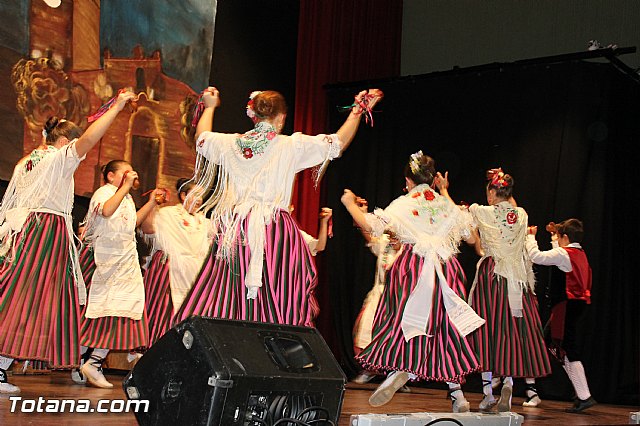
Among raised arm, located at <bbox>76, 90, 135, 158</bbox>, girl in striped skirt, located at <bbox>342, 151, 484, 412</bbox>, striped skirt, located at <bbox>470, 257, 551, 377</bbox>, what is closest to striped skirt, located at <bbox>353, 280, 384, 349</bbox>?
striped skirt, located at <bbox>470, 257, 551, 377</bbox>

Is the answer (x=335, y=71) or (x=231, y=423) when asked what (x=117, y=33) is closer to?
(x=335, y=71)

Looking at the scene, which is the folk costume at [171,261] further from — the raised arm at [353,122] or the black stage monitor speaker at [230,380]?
the black stage monitor speaker at [230,380]

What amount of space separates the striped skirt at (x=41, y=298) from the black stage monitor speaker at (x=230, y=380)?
175cm

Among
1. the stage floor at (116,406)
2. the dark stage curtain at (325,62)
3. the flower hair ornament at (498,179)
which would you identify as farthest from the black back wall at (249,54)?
the flower hair ornament at (498,179)

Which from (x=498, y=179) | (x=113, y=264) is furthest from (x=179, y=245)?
(x=498, y=179)

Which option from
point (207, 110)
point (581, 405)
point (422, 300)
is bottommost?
point (581, 405)

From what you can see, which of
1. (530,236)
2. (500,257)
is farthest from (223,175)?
(530,236)

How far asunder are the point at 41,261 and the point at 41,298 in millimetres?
177

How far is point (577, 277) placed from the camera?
235 inches

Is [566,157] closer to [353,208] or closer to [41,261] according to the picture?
[353,208]

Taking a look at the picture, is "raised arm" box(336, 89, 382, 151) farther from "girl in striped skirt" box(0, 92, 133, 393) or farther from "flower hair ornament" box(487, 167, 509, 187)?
"flower hair ornament" box(487, 167, 509, 187)

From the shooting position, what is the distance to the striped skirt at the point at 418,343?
4.33 meters

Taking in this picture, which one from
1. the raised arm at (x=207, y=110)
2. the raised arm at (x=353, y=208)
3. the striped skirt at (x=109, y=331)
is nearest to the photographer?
the raised arm at (x=207, y=110)

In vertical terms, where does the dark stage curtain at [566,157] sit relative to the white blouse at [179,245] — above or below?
above
